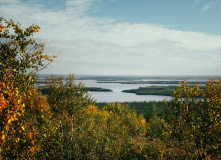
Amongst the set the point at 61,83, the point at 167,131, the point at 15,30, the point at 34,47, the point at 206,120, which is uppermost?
the point at 15,30

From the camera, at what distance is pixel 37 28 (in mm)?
10133

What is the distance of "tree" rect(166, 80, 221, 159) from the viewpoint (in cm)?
1320

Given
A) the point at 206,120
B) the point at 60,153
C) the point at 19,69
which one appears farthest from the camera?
the point at 60,153

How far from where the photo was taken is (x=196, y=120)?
15.1 metres

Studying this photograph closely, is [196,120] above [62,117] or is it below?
above

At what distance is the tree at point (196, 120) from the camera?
13203mm

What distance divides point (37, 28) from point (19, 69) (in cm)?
283

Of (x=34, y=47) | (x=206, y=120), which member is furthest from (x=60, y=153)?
(x=206, y=120)

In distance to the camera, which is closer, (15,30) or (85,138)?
(15,30)

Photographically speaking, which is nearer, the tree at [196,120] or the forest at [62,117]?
the forest at [62,117]

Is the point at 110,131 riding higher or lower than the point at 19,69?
lower

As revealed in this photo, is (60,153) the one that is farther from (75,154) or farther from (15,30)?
(15,30)

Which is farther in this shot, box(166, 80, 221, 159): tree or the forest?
box(166, 80, 221, 159): tree

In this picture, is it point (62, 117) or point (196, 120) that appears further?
point (62, 117)
